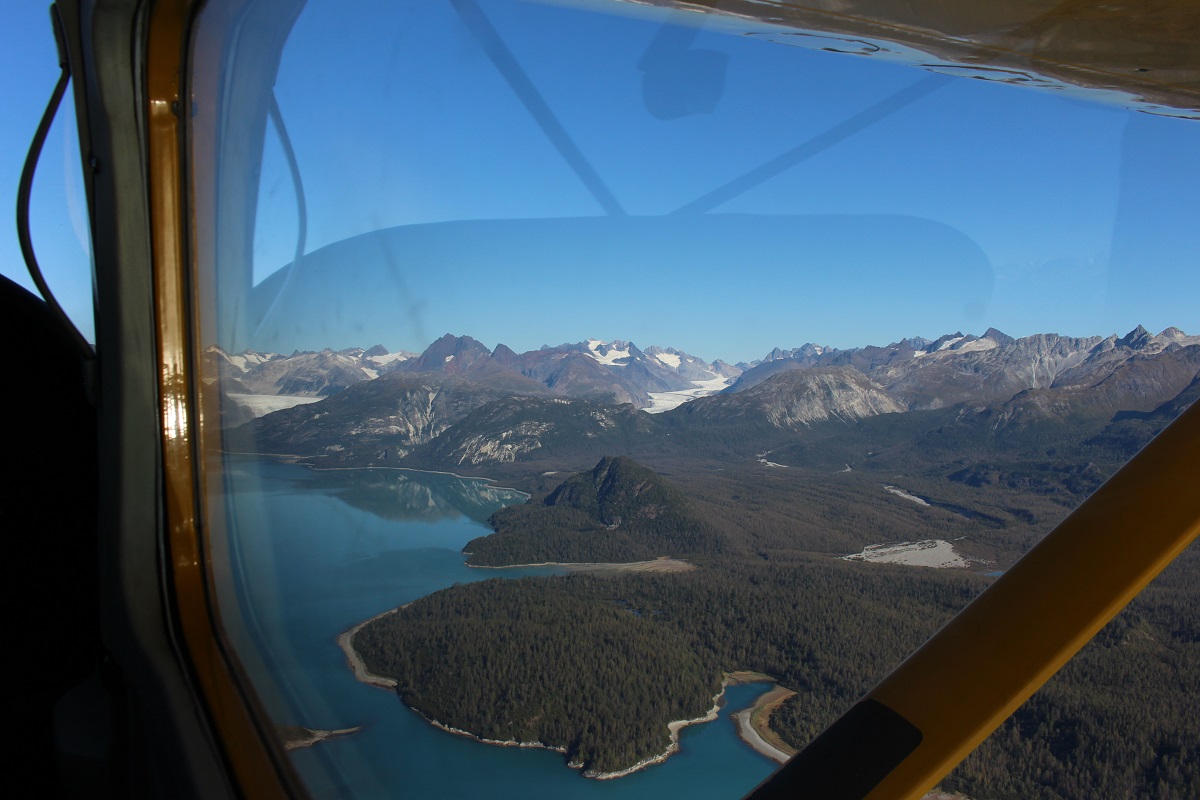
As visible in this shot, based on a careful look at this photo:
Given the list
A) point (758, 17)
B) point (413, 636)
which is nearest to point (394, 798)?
point (413, 636)

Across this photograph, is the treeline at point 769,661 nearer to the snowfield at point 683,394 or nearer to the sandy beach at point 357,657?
the sandy beach at point 357,657

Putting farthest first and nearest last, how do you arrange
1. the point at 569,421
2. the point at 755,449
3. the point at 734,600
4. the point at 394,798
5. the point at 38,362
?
the point at 38,362, the point at 569,421, the point at 755,449, the point at 394,798, the point at 734,600

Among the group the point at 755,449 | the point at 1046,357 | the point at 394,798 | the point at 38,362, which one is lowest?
the point at 394,798

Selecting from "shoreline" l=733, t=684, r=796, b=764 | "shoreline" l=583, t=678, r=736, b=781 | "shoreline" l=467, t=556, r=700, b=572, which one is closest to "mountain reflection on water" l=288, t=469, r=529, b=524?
"shoreline" l=467, t=556, r=700, b=572

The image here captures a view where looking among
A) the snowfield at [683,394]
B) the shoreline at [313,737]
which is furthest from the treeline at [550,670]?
the snowfield at [683,394]

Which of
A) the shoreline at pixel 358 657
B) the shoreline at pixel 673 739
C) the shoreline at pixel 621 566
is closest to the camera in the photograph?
the shoreline at pixel 673 739

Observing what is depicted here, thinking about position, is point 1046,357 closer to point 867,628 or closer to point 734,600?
point 867,628

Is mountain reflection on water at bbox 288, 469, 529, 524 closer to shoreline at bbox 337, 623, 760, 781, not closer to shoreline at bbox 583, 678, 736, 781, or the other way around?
shoreline at bbox 337, 623, 760, 781
